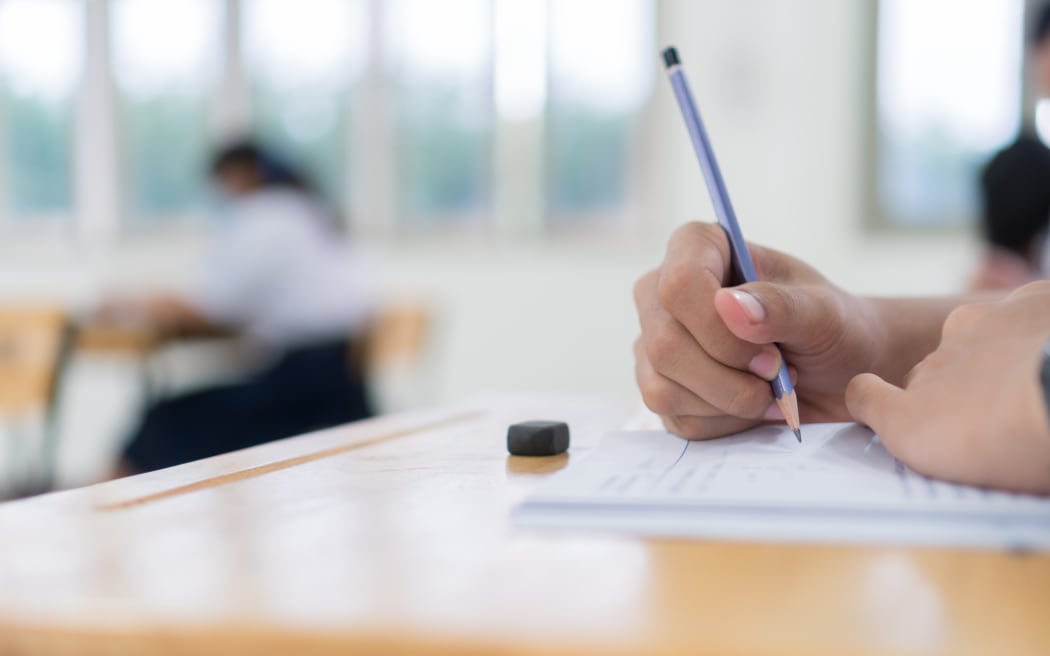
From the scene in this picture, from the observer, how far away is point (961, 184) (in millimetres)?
4328

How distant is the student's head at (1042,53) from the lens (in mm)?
2389

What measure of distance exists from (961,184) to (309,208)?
2651mm

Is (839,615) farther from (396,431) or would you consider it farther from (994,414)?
(396,431)

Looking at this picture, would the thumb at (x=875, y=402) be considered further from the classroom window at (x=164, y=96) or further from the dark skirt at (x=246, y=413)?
the classroom window at (x=164, y=96)

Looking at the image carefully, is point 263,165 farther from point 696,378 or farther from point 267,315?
point 696,378

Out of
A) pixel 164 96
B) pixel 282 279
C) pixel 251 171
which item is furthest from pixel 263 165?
pixel 164 96

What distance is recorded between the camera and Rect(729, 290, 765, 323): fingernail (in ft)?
2.25

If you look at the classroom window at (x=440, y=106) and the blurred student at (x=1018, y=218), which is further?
the classroom window at (x=440, y=106)

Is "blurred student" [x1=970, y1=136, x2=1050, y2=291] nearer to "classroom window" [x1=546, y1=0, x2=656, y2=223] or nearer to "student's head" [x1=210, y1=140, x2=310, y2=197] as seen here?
"student's head" [x1=210, y1=140, x2=310, y2=197]

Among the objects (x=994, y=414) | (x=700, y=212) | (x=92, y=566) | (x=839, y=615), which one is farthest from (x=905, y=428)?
(x=700, y=212)

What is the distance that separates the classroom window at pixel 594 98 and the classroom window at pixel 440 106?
319mm

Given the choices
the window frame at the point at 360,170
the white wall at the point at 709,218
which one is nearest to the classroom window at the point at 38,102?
the window frame at the point at 360,170

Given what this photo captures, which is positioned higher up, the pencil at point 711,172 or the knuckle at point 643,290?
the pencil at point 711,172

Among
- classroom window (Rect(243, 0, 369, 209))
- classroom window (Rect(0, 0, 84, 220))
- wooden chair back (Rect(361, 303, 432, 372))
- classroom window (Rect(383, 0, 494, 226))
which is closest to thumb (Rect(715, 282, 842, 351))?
wooden chair back (Rect(361, 303, 432, 372))
